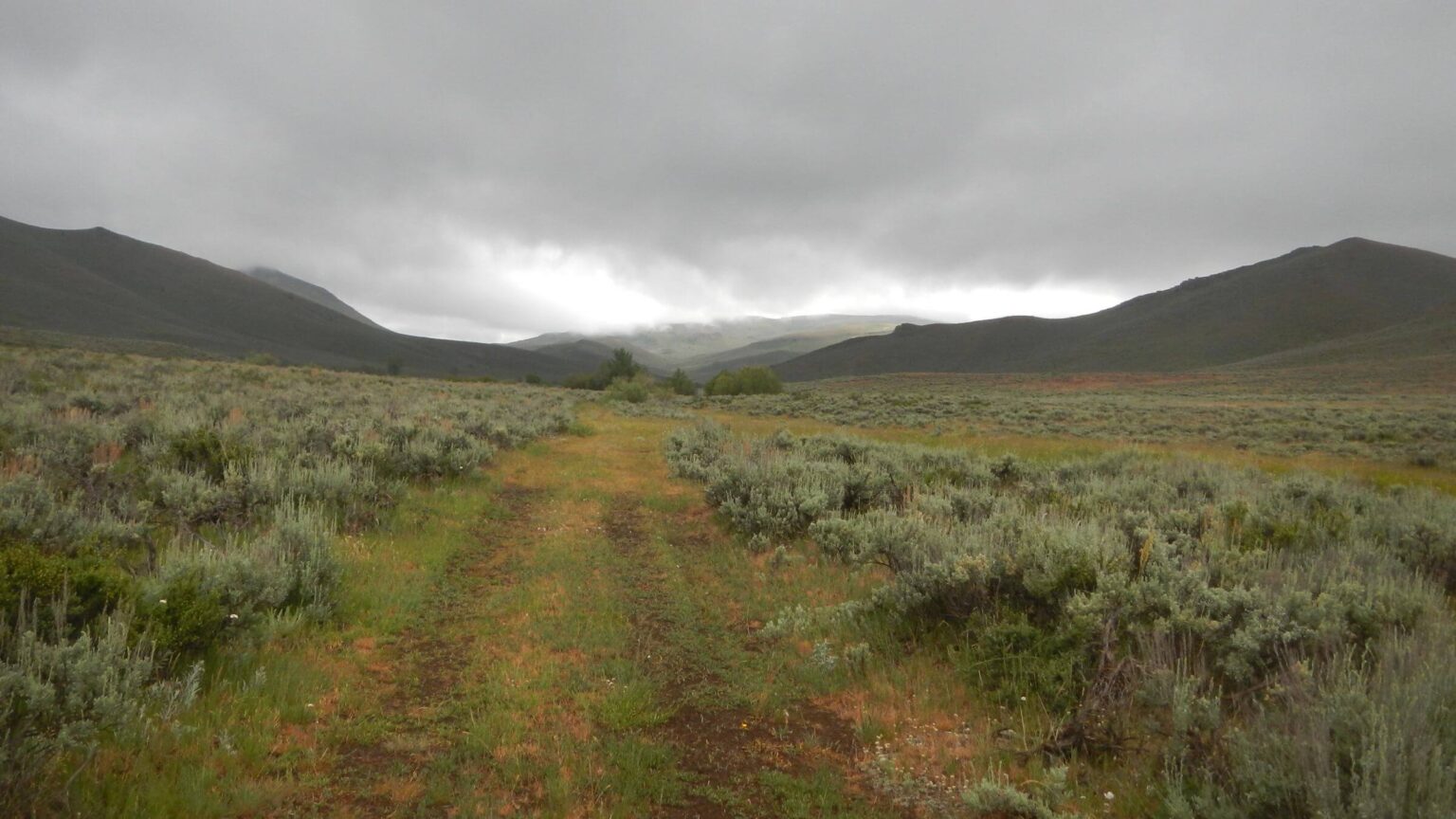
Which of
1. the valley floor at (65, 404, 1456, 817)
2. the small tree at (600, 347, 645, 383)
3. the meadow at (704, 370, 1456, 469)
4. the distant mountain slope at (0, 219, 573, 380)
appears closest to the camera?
the valley floor at (65, 404, 1456, 817)

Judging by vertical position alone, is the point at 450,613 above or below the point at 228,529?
below

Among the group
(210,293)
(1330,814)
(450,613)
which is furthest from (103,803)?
(210,293)

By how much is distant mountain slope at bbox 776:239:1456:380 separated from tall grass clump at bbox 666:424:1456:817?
130622mm

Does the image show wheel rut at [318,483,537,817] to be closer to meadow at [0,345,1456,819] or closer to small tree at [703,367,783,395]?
meadow at [0,345,1456,819]

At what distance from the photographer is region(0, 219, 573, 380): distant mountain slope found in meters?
130

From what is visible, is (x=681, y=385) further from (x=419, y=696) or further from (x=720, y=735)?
(x=720, y=735)

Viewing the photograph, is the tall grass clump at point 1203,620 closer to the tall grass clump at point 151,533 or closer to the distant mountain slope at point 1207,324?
the tall grass clump at point 151,533

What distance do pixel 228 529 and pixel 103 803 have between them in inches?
190

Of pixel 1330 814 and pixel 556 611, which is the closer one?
pixel 1330 814

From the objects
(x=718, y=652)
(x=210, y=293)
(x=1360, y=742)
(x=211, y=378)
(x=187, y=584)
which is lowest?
(x=718, y=652)

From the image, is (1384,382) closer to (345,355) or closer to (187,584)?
(187,584)

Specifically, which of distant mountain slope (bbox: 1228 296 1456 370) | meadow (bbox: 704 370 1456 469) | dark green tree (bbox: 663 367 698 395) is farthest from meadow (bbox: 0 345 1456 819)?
distant mountain slope (bbox: 1228 296 1456 370)

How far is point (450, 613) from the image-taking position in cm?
621

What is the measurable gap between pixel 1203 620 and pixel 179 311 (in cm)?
22034
